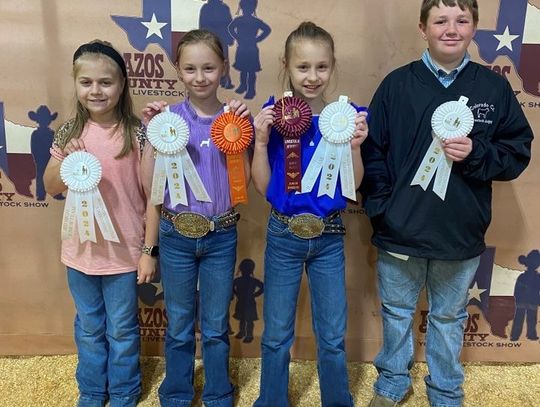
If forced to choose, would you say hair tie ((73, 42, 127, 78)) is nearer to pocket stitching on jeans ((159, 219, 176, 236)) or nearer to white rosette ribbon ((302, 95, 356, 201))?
pocket stitching on jeans ((159, 219, 176, 236))

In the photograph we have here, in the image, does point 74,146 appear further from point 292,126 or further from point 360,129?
point 360,129

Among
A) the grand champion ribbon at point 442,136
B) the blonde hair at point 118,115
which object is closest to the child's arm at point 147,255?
the blonde hair at point 118,115

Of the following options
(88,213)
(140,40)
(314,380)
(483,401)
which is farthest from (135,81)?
(483,401)

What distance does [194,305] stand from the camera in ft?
5.03

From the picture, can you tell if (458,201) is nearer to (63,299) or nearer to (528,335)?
(528,335)

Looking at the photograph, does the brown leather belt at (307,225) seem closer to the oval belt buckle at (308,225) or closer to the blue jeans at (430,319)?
the oval belt buckle at (308,225)

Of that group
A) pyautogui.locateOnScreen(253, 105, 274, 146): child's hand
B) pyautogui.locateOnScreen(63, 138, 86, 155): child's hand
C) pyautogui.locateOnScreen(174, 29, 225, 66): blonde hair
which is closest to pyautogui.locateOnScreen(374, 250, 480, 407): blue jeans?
pyautogui.locateOnScreen(253, 105, 274, 146): child's hand

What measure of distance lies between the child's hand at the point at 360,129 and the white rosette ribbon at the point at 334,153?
0.01 m

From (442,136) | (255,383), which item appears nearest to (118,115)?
(442,136)

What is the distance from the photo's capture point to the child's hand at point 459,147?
1363 millimetres

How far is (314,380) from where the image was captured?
72.4 inches

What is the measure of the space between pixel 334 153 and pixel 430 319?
0.59m

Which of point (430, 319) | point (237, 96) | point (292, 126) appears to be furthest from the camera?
Answer: point (237, 96)

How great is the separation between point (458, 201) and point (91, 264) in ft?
3.26
